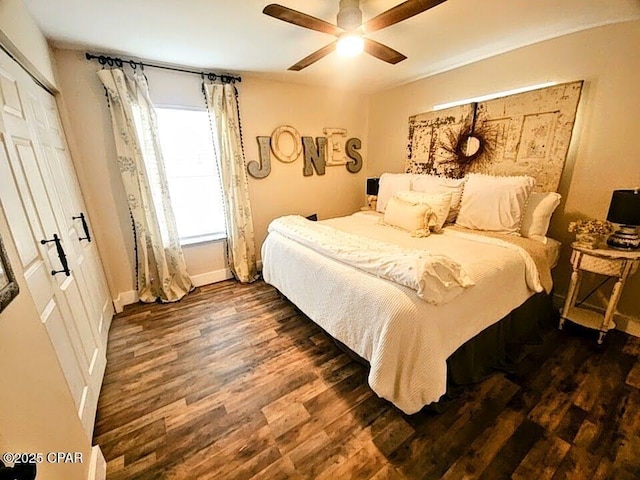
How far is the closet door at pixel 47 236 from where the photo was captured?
3.75 ft

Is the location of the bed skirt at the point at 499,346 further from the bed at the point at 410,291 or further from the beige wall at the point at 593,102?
the beige wall at the point at 593,102

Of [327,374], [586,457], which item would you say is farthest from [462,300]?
[327,374]

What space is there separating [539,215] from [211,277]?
3311 mm

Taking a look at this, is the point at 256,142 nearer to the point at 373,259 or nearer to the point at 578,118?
the point at 373,259

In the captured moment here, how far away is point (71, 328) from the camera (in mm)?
1424

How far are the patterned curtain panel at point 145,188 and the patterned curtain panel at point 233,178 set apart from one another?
55 centimetres

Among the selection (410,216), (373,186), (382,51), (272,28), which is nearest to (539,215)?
(410,216)

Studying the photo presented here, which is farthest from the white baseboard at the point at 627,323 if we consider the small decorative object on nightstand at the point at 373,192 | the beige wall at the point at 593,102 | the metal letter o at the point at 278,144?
the metal letter o at the point at 278,144

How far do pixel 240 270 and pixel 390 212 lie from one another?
1.88m

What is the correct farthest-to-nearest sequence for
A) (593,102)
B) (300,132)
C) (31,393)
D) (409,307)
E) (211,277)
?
1. (300,132)
2. (211,277)
3. (593,102)
4. (409,307)
5. (31,393)

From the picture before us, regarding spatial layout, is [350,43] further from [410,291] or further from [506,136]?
[506,136]

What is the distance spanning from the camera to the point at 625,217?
1681 millimetres

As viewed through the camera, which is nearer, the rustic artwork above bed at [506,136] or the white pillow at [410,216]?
the rustic artwork above bed at [506,136]

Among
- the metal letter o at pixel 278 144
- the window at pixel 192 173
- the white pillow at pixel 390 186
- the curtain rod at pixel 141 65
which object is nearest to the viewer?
the curtain rod at pixel 141 65
